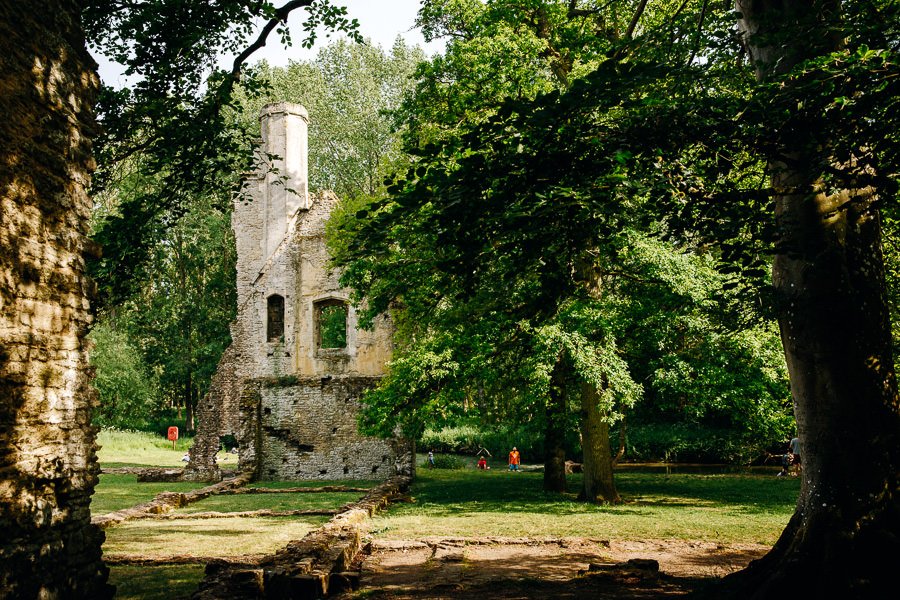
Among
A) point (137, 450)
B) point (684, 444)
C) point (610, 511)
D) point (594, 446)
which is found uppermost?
point (594, 446)

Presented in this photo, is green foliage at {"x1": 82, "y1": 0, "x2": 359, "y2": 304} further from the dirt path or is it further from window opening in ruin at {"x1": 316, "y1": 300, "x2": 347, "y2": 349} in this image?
window opening in ruin at {"x1": 316, "y1": 300, "x2": 347, "y2": 349}

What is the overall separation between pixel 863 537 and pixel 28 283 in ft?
24.3

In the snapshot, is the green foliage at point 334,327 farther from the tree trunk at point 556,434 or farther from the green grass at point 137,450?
the tree trunk at point 556,434

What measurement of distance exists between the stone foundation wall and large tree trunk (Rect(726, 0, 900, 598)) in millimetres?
17890

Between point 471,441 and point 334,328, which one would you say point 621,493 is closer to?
point 471,441

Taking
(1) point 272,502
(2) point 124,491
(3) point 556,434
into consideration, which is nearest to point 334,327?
(2) point 124,491

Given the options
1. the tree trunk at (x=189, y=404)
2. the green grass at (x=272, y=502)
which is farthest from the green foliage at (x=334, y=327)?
the green grass at (x=272, y=502)

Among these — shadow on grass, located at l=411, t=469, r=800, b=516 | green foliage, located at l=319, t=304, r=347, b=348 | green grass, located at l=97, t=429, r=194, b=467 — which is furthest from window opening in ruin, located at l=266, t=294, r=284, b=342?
green foliage, located at l=319, t=304, r=347, b=348

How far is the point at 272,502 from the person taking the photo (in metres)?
17.6

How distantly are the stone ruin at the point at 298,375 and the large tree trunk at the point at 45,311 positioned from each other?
15968mm

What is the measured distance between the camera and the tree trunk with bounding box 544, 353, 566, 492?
16031 millimetres

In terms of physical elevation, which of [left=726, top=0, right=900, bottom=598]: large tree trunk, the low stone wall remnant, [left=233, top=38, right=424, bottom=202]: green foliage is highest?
[left=233, top=38, right=424, bottom=202]: green foliage

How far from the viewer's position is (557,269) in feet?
25.2

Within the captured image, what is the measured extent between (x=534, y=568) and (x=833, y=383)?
439cm
